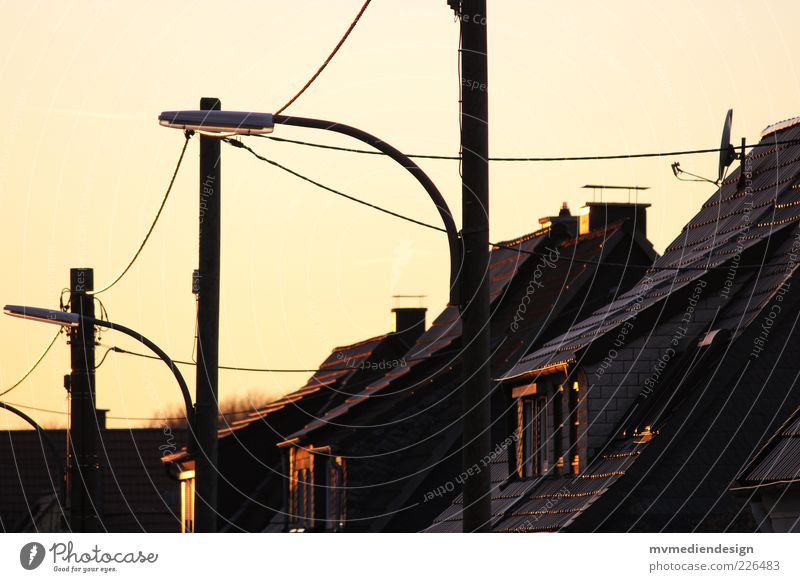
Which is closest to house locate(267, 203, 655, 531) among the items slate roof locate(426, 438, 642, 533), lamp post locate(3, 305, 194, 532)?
slate roof locate(426, 438, 642, 533)

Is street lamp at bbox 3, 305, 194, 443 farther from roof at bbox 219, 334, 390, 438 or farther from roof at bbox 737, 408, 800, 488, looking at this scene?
roof at bbox 219, 334, 390, 438

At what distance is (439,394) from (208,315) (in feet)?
59.8

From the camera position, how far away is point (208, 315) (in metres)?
21.8

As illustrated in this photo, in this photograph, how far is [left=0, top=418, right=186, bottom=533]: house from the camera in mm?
72062

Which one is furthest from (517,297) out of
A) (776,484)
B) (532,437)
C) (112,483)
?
(112,483)

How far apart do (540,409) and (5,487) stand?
5401 cm

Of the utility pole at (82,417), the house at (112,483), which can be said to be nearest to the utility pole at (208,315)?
the utility pole at (82,417)

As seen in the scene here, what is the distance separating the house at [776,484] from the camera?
1786cm

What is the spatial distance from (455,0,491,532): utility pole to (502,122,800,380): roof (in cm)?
1006

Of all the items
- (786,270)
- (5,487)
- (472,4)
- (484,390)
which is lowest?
(5,487)

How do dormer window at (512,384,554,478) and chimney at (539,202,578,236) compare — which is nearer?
dormer window at (512,384,554,478)

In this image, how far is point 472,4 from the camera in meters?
15.0
